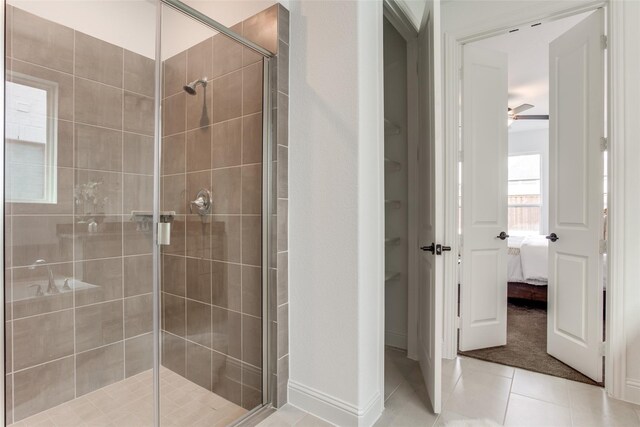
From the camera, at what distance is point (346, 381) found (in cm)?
171

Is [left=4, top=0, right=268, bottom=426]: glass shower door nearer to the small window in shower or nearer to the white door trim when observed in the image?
the small window in shower

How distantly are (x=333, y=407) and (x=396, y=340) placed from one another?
1152 mm

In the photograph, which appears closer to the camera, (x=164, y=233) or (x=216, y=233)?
(x=164, y=233)

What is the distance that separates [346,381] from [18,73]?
218cm

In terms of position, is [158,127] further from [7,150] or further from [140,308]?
[140,308]

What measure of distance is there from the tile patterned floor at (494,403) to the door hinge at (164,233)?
3.54 ft

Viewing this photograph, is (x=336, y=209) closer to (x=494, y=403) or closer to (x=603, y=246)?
(x=494, y=403)

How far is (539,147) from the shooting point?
6.49m

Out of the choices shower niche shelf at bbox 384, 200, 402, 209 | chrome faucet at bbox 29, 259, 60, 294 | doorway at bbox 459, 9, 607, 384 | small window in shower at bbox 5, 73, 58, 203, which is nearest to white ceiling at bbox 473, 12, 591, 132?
doorway at bbox 459, 9, 607, 384

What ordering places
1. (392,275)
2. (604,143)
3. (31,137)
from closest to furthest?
(31,137) < (604,143) < (392,275)

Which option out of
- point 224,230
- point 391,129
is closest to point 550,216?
point 391,129

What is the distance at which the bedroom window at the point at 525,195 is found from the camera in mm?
6426

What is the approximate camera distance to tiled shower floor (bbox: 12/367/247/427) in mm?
1732

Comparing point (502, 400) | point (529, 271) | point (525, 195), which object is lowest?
point (502, 400)
